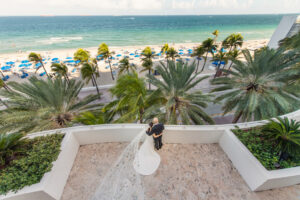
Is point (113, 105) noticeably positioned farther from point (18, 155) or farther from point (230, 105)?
point (230, 105)

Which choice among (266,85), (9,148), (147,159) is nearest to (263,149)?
(147,159)

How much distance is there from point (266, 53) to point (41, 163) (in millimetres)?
11118

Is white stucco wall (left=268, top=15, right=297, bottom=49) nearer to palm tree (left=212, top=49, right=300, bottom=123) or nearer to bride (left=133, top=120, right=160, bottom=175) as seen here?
palm tree (left=212, top=49, right=300, bottom=123)

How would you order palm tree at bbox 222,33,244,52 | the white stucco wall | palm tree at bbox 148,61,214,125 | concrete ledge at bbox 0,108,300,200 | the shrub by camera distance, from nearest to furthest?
concrete ledge at bbox 0,108,300,200 < the shrub < palm tree at bbox 148,61,214,125 < the white stucco wall < palm tree at bbox 222,33,244,52

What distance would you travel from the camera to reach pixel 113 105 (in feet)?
26.6

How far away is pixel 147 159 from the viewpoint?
515cm

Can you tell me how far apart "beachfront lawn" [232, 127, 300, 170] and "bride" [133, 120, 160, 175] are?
3.13m

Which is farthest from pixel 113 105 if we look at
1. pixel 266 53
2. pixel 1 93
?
pixel 266 53

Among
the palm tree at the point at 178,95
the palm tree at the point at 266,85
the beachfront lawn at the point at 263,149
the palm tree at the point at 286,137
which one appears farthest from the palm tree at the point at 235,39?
the palm tree at the point at 286,137

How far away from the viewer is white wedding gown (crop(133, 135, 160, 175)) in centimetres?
486

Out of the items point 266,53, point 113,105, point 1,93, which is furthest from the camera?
point 113,105

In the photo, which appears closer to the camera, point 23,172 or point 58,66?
point 23,172

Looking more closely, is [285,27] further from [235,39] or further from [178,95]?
[178,95]

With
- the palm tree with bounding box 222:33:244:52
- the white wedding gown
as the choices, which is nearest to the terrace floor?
the white wedding gown
